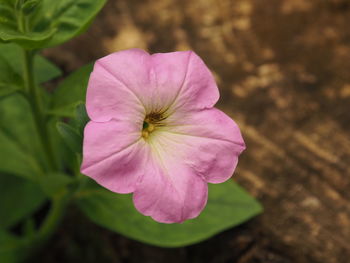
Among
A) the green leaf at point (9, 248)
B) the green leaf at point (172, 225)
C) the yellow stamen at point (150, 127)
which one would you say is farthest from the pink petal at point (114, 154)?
the green leaf at point (9, 248)

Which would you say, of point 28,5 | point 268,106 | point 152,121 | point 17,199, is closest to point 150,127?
point 152,121

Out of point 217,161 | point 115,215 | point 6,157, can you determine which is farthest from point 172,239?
point 6,157

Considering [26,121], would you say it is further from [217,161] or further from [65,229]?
[217,161]

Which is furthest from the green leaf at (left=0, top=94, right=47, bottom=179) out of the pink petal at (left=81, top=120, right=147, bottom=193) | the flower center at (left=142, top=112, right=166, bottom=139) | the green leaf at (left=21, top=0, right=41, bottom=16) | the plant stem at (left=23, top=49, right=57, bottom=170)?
the pink petal at (left=81, top=120, right=147, bottom=193)

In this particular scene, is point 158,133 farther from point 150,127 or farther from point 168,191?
point 168,191

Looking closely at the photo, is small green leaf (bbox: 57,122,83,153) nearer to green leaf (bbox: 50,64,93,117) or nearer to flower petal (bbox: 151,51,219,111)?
flower petal (bbox: 151,51,219,111)
